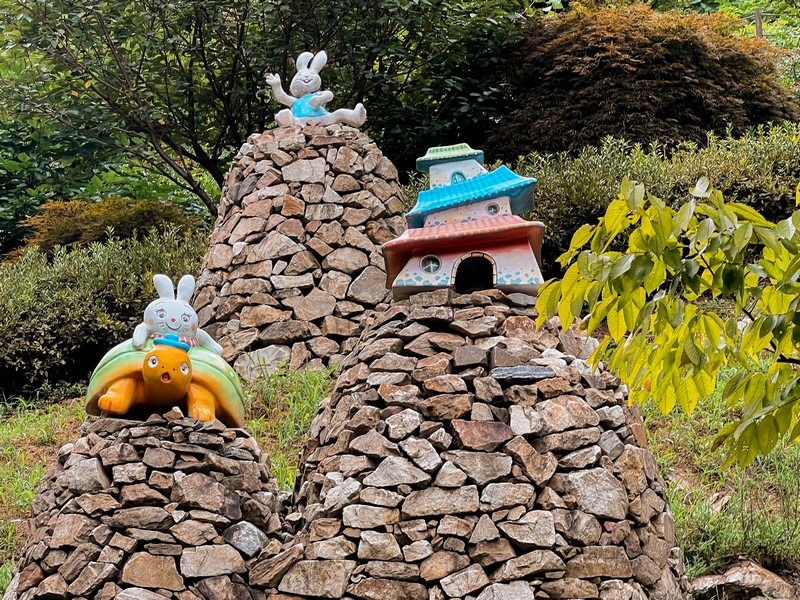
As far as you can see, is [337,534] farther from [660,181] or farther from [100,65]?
[100,65]

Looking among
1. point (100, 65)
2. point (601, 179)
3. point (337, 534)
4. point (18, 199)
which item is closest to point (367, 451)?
point (337, 534)

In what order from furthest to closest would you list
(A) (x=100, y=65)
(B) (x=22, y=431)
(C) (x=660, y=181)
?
(A) (x=100, y=65) → (C) (x=660, y=181) → (B) (x=22, y=431)

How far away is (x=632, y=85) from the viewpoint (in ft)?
32.3

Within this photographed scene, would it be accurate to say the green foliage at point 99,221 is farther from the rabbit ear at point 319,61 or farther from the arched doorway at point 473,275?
the arched doorway at point 473,275

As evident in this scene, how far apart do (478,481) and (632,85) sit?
6.93m

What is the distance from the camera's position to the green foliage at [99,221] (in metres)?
9.52

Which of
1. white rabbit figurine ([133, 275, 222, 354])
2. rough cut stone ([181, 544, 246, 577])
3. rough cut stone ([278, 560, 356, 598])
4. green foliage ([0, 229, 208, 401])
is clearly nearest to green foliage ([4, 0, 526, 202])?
green foliage ([0, 229, 208, 401])

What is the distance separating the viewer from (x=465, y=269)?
15.2ft

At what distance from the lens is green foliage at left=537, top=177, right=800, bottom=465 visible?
2531 millimetres

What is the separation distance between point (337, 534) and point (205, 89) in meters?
6.84

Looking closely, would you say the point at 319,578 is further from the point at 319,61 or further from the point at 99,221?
the point at 99,221

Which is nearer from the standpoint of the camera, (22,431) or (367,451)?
(367,451)

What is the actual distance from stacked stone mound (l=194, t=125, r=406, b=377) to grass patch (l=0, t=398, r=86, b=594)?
1.21m

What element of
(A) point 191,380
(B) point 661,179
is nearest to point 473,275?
(A) point 191,380
